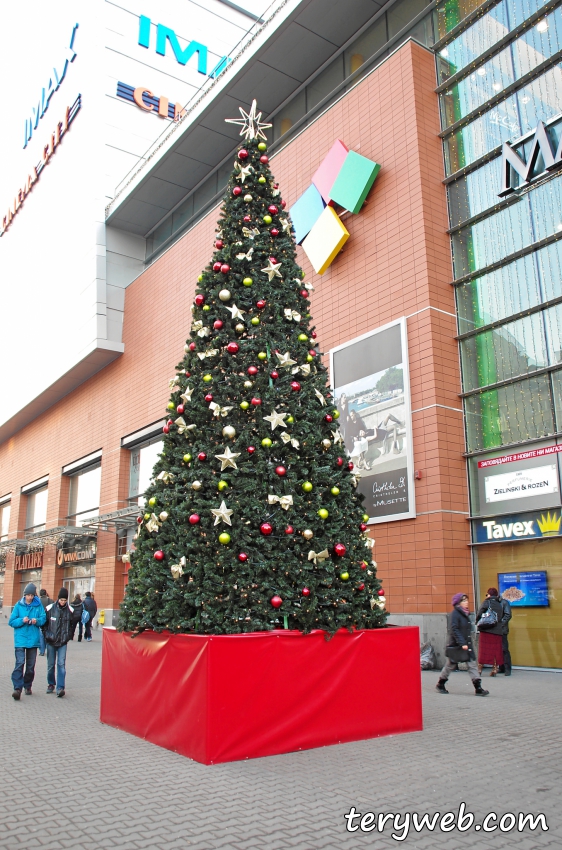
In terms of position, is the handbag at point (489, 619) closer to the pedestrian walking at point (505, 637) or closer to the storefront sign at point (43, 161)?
the pedestrian walking at point (505, 637)

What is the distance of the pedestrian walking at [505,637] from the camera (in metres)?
11.9

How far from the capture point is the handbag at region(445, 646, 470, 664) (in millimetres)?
9773

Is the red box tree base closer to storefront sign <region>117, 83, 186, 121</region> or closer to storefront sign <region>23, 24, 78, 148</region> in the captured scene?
storefront sign <region>117, 83, 186, 121</region>

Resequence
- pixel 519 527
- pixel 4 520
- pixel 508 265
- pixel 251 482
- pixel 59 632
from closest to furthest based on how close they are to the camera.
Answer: pixel 251 482, pixel 59 632, pixel 519 527, pixel 508 265, pixel 4 520

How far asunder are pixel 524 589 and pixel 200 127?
19030mm

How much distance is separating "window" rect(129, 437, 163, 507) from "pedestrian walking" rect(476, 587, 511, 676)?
1735 centimetres

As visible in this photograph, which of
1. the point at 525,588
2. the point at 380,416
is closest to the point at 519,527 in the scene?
the point at 525,588

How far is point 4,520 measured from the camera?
43906mm

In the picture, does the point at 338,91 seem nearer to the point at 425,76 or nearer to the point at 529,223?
the point at 425,76

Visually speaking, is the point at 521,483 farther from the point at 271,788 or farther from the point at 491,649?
the point at 271,788

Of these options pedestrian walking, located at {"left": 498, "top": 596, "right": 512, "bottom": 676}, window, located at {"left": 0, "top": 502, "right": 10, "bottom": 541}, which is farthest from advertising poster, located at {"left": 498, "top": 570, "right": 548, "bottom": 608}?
window, located at {"left": 0, "top": 502, "right": 10, "bottom": 541}

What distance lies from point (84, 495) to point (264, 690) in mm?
28297

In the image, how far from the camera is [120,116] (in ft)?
96.5

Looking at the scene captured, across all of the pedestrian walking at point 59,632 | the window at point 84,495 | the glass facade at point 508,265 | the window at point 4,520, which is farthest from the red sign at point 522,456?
the window at point 4,520
